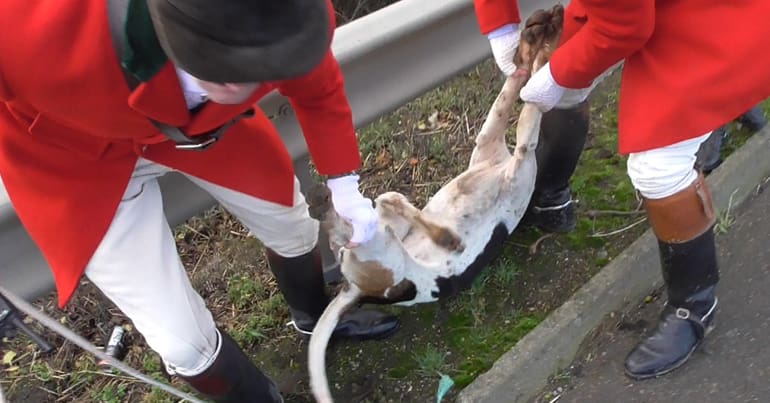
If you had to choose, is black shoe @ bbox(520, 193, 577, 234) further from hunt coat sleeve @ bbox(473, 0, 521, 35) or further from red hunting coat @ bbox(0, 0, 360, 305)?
red hunting coat @ bbox(0, 0, 360, 305)

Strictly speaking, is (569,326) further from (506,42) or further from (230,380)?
(230,380)

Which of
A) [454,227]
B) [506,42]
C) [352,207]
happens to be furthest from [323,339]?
[506,42]

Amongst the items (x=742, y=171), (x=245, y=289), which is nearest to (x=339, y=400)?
(x=245, y=289)

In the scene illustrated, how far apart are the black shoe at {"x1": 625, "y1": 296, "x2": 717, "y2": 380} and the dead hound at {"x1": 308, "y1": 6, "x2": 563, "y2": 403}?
0.61 m

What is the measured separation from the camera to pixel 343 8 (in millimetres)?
4773

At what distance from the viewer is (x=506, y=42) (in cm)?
286

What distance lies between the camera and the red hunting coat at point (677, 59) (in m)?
2.26

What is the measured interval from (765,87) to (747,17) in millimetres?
224

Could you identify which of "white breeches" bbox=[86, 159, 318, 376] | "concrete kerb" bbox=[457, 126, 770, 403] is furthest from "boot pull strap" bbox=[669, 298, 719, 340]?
"white breeches" bbox=[86, 159, 318, 376]

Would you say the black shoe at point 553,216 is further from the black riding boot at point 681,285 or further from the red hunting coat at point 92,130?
the red hunting coat at point 92,130

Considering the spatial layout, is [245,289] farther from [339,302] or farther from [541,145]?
[541,145]

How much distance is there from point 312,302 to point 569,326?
89cm

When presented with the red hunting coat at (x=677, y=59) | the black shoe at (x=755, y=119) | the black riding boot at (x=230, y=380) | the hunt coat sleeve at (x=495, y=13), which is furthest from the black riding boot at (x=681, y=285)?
the black riding boot at (x=230, y=380)

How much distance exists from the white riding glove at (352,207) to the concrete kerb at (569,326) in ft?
2.00
